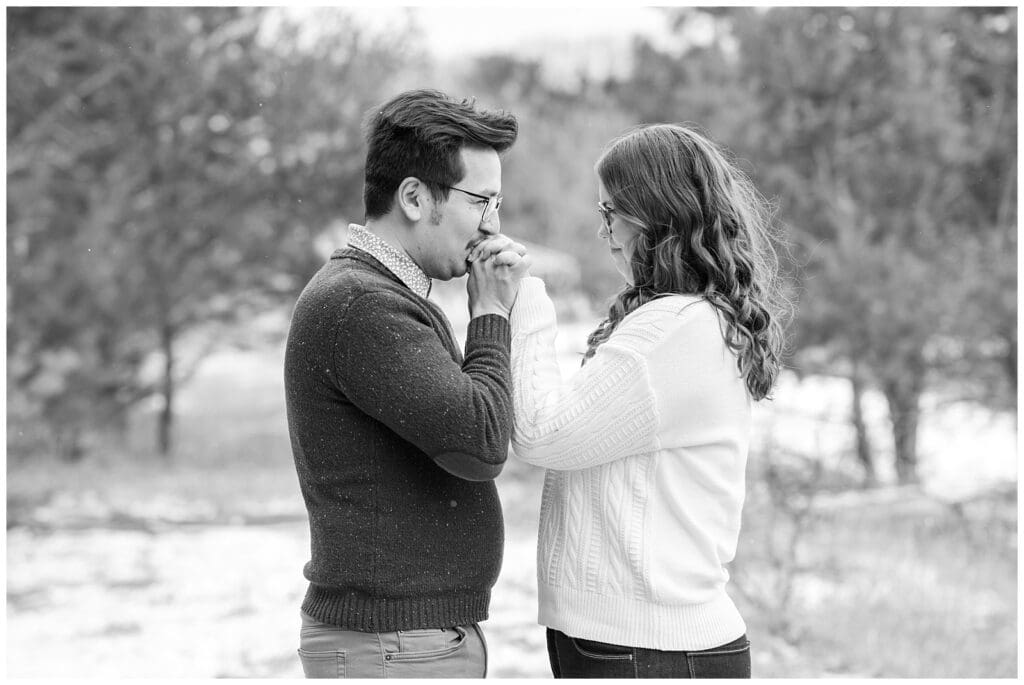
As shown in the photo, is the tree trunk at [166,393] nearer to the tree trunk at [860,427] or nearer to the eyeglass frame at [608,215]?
the tree trunk at [860,427]

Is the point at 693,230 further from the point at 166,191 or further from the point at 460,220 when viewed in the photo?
the point at 166,191

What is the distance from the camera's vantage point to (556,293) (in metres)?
13.9

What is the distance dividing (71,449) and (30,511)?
2.74m

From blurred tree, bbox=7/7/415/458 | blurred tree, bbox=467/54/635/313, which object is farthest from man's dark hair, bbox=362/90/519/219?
blurred tree, bbox=467/54/635/313

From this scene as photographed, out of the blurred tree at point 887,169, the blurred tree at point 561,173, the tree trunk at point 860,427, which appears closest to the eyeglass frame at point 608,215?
the blurred tree at point 887,169

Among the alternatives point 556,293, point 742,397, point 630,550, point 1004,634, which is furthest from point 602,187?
point 556,293

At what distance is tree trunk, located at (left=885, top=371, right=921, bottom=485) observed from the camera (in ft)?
30.1

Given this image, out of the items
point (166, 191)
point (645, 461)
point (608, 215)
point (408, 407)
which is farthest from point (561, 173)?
point (408, 407)

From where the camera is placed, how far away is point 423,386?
1.90 m

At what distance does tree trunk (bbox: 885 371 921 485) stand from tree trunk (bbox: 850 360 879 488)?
0.23 metres

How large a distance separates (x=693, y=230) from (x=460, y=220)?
48 centimetres

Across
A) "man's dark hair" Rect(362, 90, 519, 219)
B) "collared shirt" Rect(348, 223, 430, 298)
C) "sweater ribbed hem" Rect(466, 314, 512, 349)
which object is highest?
"man's dark hair" Rect(362, 90, 519, 219)

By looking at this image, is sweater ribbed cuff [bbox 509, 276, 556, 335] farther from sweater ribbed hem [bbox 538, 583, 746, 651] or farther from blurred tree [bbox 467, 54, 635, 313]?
blurred tree [bbox 467, 54, 635, 313]

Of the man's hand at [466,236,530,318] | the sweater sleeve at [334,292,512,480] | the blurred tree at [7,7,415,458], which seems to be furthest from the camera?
the blurred tree at [7,7,415,458]
